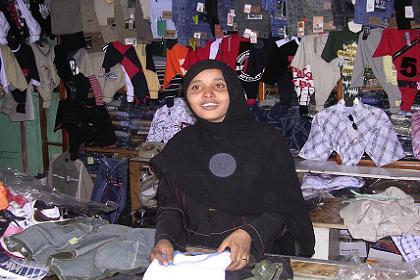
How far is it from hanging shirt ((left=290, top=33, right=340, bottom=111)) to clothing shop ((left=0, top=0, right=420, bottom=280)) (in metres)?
0.01

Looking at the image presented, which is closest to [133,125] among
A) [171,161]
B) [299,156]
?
[299,156]

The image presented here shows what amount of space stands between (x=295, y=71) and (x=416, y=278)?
127 inches

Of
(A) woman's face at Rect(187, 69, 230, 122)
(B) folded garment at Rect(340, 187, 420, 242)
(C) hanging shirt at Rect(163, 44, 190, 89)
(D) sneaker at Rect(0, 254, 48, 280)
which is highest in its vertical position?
(C) hanging shirt at Rect(163, 44, 190, 89)

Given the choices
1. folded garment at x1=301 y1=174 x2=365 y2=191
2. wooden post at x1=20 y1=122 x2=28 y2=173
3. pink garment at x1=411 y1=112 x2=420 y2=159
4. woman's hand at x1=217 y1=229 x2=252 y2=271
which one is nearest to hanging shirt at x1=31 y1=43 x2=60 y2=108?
wooden post at x1=20 y1=122 x2=28 y2=173

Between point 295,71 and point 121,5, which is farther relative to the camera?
point 121,5

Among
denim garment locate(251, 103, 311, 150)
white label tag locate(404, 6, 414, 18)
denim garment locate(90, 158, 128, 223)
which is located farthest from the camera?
denim garment locate(90, 158, 128, 223)

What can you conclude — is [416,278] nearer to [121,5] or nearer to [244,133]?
[244,133]

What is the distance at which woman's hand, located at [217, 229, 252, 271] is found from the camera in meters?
1.39

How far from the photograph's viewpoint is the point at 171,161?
1.84 meters

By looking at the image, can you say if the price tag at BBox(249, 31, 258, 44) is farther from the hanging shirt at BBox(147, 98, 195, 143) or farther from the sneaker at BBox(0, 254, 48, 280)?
the sneaker at BBox(0, 254, 48, 280)

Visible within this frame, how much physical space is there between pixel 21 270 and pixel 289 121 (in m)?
3.44

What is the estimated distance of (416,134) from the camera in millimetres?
4062

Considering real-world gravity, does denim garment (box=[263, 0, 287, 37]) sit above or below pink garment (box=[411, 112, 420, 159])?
above

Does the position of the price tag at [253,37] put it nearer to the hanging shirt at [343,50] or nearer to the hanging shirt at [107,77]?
the hanging shirt at [343,50]
